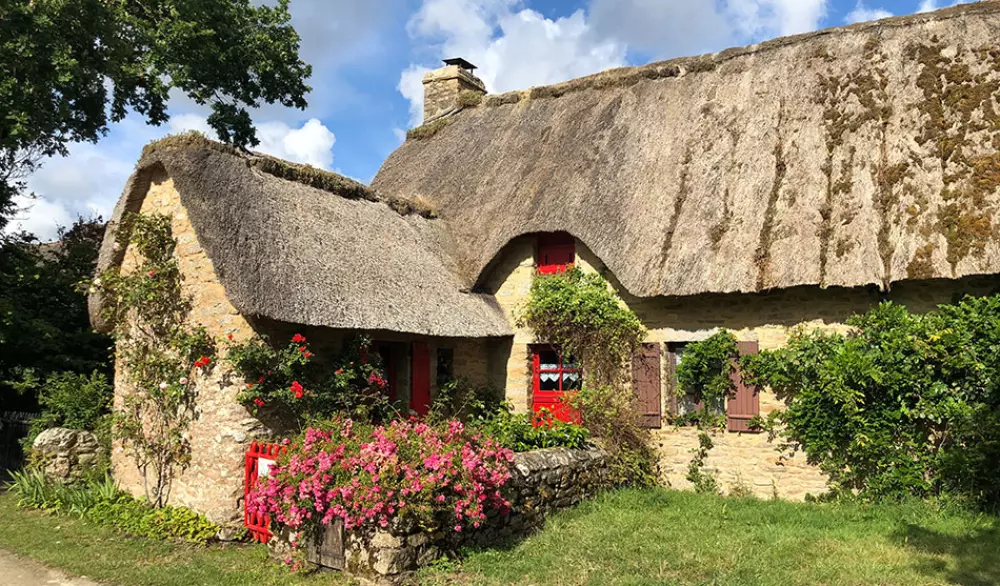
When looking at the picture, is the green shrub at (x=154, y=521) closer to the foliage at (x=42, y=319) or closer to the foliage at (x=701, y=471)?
the foliage at (x=42, y=319)

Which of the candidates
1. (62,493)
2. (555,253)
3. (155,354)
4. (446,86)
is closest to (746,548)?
(555,253)

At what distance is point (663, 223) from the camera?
1022 centimetres

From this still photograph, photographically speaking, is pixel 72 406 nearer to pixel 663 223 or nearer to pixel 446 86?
pixel 663 223

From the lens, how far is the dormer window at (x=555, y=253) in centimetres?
1138

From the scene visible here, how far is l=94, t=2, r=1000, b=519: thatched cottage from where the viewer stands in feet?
27.1

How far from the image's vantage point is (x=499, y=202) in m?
12.0

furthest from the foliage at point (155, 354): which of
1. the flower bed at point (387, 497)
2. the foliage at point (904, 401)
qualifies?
the foliage at point (904, 401)

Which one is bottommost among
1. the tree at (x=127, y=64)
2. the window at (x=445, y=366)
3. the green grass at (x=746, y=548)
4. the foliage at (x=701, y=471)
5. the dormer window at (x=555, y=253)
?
the green grass at (x=746, y=548)

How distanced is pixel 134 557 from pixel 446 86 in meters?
12.1

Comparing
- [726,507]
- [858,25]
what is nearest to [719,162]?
[858,25]

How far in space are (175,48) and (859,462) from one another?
13037 mm

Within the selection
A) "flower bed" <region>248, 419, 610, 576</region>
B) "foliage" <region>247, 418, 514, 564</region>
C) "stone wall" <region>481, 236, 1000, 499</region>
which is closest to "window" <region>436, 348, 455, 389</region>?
"stone wall" <region>481, 236, 1000, 499</region>

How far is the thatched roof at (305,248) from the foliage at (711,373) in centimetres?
297

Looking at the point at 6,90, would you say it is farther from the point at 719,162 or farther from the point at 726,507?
the point at 726,507
